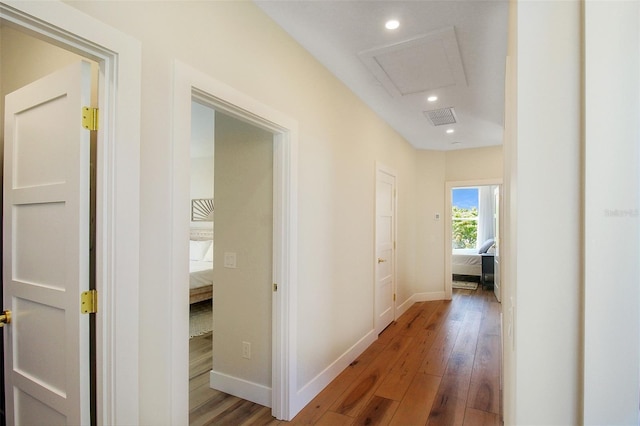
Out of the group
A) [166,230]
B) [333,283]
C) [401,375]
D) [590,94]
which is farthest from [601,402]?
[401,375]

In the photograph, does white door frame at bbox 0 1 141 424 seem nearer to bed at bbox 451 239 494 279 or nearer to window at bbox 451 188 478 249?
bed at bbox 451 239 494 279

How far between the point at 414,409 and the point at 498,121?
3.47 meters

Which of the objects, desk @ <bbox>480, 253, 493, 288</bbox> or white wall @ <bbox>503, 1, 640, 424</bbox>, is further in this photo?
desk @ <bbox>480, 253, 493, 288</bbox>

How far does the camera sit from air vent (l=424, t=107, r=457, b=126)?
3736 mm

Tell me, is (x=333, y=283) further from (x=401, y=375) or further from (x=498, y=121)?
(x=498, y=121)

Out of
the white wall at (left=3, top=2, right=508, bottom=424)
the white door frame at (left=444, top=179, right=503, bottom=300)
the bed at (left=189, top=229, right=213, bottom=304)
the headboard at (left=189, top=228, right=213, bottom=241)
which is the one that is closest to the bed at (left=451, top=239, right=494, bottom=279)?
the white door frame at (left=444, top=179, right=503, bottom=300)

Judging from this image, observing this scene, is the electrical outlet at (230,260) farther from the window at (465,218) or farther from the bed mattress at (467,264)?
the window at (465,218)

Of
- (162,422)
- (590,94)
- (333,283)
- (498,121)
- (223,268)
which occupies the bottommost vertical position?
(162,422)

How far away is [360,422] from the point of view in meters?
2.19

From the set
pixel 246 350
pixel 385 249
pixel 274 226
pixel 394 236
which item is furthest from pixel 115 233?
pixel 394 236

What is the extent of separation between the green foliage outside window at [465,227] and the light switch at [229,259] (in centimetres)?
781

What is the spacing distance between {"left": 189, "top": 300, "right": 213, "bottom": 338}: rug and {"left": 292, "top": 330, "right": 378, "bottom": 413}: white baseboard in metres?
1.90

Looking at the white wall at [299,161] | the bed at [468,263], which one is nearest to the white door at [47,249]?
the white wall at [299,161]

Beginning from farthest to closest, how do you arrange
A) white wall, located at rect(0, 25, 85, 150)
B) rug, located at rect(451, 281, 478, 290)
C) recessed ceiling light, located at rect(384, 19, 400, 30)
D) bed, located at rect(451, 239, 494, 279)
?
bed, located at rect(451, 239, 494, 279), rug, located at rect(451, 281, 478, 290), recessed ceiling light, located at rect(384, 19, 400, 30), white wall, located at rect(0, 25, 85, 150)
